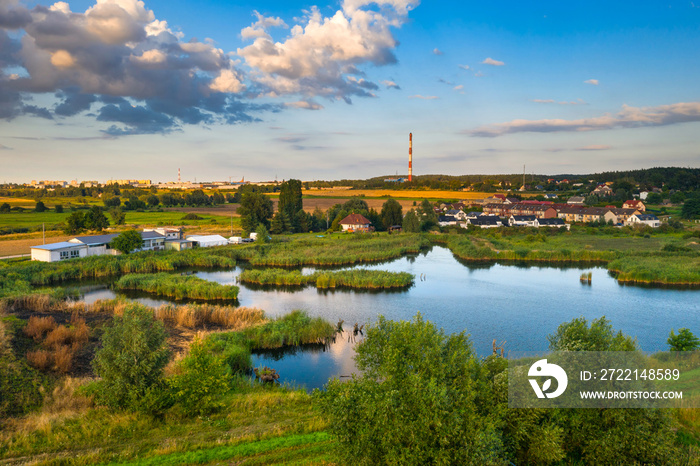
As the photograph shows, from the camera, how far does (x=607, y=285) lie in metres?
31.1

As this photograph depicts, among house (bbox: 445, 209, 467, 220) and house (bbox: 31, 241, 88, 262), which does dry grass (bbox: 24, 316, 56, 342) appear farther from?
house (bbox: 445, 209, 467, 220)

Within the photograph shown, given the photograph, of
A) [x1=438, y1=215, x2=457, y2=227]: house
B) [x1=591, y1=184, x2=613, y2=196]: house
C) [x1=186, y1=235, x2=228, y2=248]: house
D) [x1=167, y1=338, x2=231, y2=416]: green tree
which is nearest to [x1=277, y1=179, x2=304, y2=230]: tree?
[x1=186, y1=235, x2=228, y2=248]: house

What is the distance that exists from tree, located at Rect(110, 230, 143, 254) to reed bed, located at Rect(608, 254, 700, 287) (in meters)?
40.3

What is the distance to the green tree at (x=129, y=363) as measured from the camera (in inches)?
426

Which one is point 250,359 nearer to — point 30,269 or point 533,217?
point 30,269

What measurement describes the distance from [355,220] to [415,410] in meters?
53.6

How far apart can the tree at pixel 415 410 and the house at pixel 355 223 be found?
51.0 meters

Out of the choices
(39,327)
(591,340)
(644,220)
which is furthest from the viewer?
(644,220)

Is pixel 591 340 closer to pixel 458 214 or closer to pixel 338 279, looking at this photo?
pixel 338 279

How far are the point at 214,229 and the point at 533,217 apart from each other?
50383 millimetres

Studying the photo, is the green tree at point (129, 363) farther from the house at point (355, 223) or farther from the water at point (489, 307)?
the house at point (355, 223)

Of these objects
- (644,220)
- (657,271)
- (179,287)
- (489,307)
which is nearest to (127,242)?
(179,287)

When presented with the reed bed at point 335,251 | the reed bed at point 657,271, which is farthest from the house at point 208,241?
the reed bed at point 657,271

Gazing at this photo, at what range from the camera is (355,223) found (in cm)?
6003
